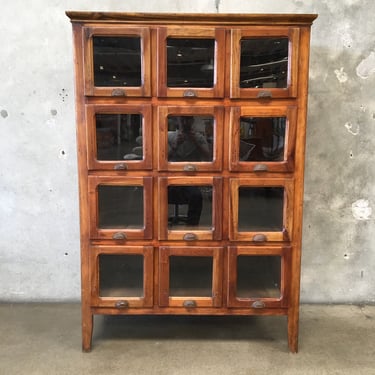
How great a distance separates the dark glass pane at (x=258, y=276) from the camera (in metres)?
1.99

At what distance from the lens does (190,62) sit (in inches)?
72.8

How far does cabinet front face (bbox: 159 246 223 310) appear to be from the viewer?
195 centimetres

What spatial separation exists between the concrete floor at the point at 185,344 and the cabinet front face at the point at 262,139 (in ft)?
3.06

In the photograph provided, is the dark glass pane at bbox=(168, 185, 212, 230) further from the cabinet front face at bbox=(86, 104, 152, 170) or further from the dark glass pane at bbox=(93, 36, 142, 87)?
the dark glass pane at bbox=(93, 36, 142, 87)

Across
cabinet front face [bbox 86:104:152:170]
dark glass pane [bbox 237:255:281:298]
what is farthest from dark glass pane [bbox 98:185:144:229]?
dark glass pane [bbox 237:255:281:298]

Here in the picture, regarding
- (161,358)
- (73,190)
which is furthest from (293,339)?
(73,190)

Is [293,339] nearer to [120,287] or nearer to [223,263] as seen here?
[223,263]

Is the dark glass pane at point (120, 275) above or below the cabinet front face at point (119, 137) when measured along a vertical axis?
below

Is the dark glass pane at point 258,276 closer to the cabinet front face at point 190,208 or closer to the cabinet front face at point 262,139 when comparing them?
the cabinet front face at point 190,208

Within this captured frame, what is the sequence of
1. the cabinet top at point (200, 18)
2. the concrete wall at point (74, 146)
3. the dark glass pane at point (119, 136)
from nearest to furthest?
the cabinet top at point (200, 18) → the dark glass pane at point (119, 136) → the concrete wall at point (74, 146)

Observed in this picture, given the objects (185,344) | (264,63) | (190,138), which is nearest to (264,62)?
(264,63)

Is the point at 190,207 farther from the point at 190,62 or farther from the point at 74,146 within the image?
the point at 74,146

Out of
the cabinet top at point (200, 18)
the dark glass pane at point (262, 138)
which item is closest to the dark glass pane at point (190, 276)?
the dark glass pane at point (262, 138)

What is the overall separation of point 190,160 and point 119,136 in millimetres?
349
